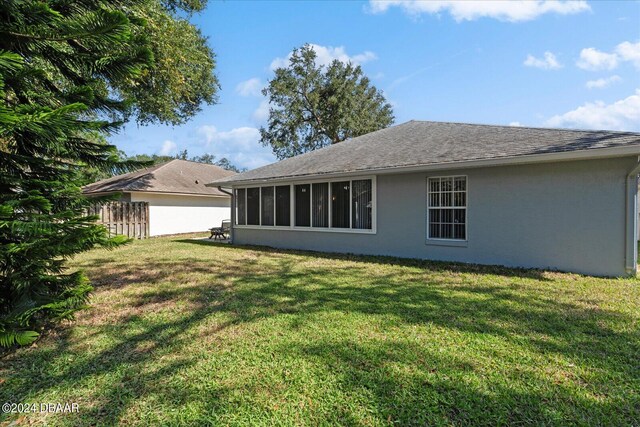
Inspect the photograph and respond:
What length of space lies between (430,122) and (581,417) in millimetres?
12365

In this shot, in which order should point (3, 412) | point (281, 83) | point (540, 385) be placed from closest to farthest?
point (3, 412) < point (540, 385) < point (281, 83)

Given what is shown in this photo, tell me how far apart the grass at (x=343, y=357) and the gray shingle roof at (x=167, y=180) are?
13.8m

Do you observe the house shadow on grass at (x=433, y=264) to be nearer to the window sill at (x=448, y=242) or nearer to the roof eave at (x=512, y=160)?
the window sill at (x=448, y=242)

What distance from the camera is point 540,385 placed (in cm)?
288

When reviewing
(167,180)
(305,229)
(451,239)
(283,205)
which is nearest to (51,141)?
(451,239)

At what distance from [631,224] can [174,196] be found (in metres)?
20.0

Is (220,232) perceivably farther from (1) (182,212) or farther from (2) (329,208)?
(2) (329,208)

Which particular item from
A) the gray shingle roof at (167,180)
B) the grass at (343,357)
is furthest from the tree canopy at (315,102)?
the grass at (343,357)

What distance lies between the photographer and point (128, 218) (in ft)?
55.6

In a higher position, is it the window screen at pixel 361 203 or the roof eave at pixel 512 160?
the roof eave at pixel 512 160

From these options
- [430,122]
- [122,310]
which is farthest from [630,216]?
[122,310]

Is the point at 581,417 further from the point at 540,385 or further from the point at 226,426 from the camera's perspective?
the point at 226,426

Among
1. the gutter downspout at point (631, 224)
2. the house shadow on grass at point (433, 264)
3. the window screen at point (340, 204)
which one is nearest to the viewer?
the gutter downspout at point (631, 224)

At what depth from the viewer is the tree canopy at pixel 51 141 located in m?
Answer: 2.93
